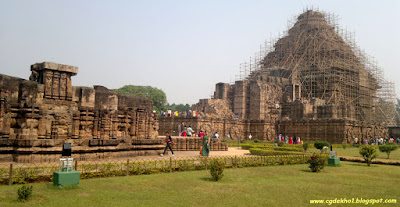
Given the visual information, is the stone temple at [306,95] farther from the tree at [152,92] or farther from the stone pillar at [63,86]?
the stone pillar at [63,86]

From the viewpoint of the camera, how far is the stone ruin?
9805mm

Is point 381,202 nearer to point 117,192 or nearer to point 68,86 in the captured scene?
point 117,192

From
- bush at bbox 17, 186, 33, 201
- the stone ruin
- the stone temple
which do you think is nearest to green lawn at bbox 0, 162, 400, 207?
bush at bbox 17, 186, 33, 201

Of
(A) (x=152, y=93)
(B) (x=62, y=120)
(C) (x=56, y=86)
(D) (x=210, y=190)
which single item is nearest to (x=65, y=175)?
(D) (x=210, y=190)

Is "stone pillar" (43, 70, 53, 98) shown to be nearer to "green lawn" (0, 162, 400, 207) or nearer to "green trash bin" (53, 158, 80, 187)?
"green lawn" (0, 162, 400, 207)

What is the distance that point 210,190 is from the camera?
7078 mm

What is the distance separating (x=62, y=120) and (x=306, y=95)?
39445 millimetres

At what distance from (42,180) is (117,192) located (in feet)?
6.55

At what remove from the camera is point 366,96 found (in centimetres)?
4444

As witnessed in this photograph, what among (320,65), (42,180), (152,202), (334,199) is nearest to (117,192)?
(152,202)

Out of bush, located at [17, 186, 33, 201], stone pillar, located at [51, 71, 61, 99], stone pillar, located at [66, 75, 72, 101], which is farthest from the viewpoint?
stone pillar, located at [66, 75, 72, 101]

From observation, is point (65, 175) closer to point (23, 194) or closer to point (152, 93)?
point (23, 194)

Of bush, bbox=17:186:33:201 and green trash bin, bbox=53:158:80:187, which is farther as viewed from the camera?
green trash bin, bbox=53:158:80:187

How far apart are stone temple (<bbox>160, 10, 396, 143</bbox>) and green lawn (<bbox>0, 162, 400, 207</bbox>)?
78.8 feet
